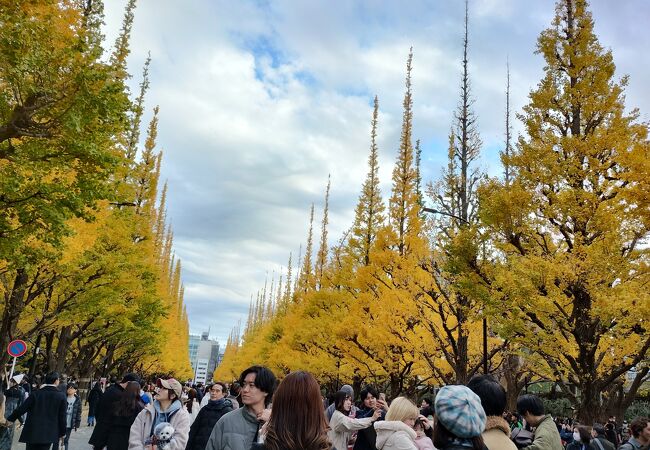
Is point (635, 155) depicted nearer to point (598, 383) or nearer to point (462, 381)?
point (598, 383)

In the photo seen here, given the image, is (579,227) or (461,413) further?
(579,227)

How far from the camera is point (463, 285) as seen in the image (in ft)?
35.4

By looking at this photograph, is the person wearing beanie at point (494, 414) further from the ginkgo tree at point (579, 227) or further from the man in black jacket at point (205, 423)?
the ginkgo tree at point (579, 227)

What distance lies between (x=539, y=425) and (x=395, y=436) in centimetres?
149

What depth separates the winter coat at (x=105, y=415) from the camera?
556 cm

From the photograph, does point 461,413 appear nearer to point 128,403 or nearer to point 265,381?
point 265,381

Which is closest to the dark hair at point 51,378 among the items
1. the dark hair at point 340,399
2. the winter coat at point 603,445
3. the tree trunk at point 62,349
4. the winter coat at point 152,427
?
the winter coat at point 152,427

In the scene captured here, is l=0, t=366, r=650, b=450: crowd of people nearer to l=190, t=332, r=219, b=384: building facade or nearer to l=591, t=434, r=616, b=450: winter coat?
l=591, t=434, r=616, b=450: winter coat

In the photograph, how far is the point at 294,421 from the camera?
86.6 inches

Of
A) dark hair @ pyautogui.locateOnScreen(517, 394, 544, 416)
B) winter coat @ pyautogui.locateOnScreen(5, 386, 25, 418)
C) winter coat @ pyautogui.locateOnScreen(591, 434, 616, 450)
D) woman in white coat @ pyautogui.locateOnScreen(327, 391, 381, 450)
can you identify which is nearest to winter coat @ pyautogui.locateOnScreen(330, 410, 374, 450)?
woman in white coat @ pyautogui.locateOnScreen(327, 391, 381, 450)

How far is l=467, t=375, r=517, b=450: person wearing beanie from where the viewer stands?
2.86 metres

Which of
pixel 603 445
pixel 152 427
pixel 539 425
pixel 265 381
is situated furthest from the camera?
pixel 603 445

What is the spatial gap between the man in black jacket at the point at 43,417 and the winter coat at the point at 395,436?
504 cm

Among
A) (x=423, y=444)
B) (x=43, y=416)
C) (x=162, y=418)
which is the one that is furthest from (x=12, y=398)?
(x=423, y=444)
